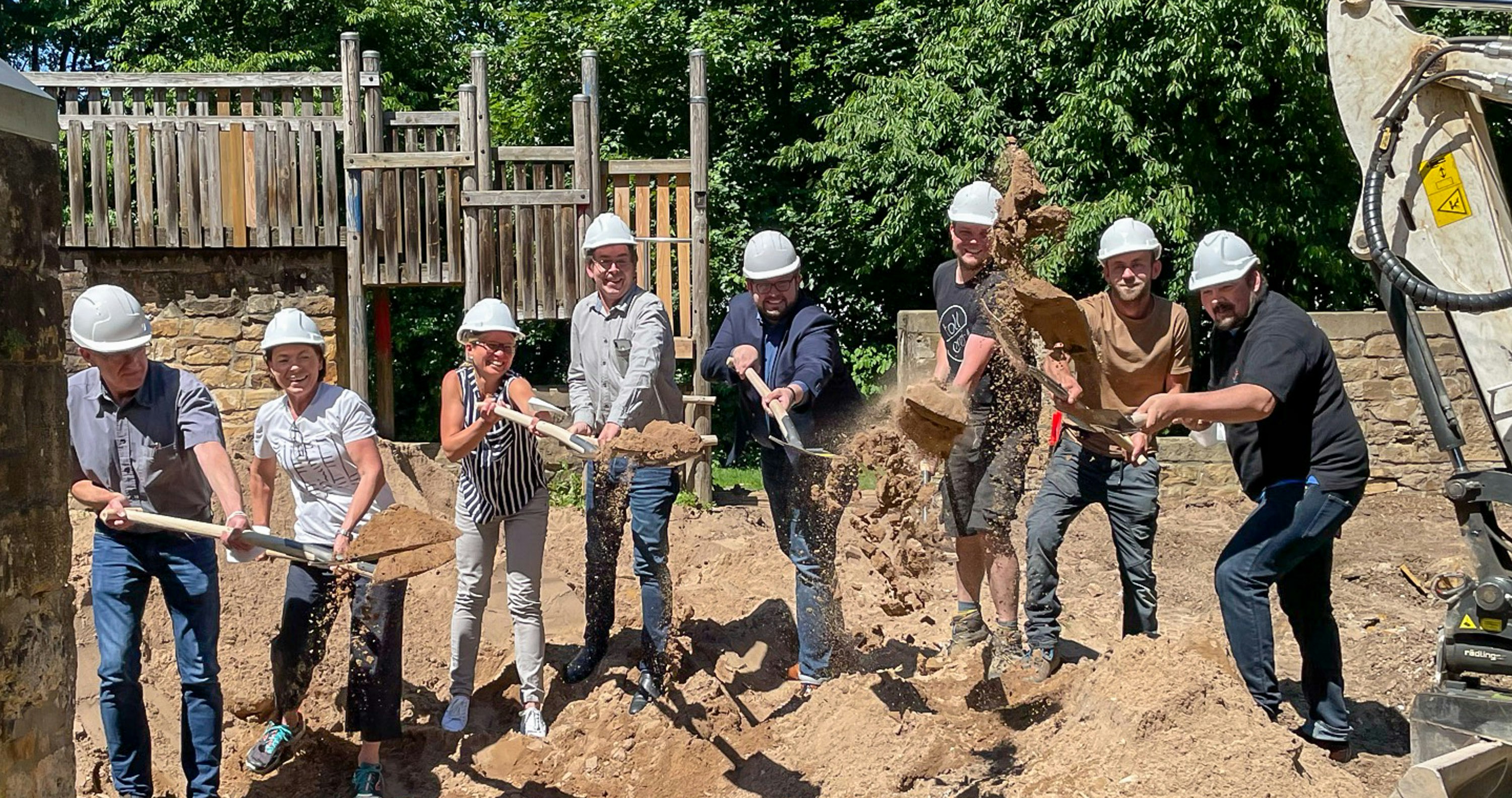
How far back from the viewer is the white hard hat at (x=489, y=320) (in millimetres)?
5305

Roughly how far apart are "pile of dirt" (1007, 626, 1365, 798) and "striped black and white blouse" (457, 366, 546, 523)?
2207mm

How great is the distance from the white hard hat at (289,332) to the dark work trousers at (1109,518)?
9.74 feet

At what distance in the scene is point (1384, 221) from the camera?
14.5 feet

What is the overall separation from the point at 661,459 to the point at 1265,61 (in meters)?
9.09

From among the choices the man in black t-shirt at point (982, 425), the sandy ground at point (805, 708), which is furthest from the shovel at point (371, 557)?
the man in black t-shirt at point (982, 425)

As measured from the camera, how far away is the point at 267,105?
1066cm

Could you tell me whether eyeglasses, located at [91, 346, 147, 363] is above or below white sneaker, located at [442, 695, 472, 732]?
above

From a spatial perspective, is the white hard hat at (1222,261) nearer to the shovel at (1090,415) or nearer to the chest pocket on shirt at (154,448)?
the shovel at (1090,415)

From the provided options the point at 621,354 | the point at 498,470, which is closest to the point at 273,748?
the point at 498,470

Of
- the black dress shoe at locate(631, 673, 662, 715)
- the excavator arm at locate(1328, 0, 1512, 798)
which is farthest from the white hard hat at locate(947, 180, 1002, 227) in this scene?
the black dress shoe at locate(631, 673, 662, 715)

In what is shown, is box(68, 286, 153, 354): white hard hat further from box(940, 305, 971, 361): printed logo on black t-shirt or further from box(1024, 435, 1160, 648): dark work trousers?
box(1024, 435, 1160, 648): dark work trousers

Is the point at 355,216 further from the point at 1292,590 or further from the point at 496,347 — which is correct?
the point at 1292,590

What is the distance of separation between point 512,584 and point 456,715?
0.61 m

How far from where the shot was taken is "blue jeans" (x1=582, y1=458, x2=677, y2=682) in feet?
18.5
